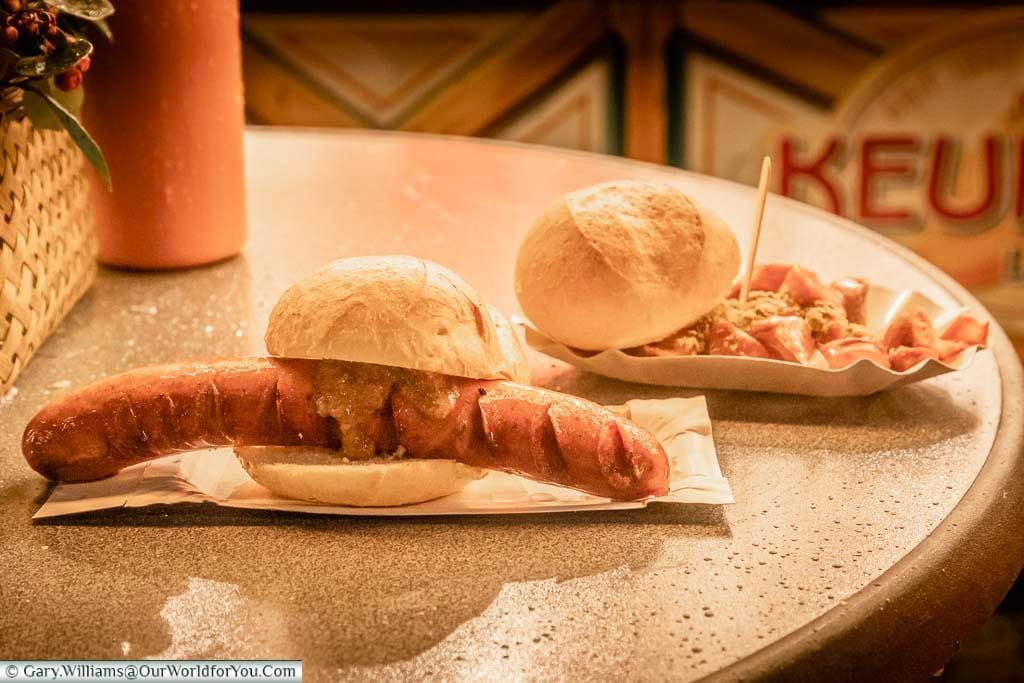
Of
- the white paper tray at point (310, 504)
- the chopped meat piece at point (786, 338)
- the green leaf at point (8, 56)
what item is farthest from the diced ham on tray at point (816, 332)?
the green leaf at point (8, 56)

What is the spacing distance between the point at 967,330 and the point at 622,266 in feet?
1.41

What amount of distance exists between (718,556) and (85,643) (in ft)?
1.69

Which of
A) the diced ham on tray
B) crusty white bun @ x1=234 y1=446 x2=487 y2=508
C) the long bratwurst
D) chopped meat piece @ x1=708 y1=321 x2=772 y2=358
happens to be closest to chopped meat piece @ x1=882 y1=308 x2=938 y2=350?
the diced ham on tray

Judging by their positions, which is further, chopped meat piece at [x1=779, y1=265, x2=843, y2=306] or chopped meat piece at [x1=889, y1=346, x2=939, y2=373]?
chopped meat piece at [x1=779, y1=265, x2=843, y2=306]

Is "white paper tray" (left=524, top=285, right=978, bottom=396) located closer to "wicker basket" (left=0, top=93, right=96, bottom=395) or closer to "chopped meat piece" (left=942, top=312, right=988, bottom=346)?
"chopped meat piece" (left=942, top=312, right=988, bottom=346)

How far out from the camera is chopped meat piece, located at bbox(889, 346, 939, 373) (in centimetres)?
136

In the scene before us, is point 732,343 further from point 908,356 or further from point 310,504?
point 310,504

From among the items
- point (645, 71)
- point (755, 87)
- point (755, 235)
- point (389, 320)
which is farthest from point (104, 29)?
point (755, 87)

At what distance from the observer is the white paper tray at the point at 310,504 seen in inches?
43.4

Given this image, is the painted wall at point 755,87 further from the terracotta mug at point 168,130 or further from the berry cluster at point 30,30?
the berry cluster at point 30,30

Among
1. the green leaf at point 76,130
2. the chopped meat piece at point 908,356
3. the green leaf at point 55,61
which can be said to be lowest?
the chopped meat piece at point 908,356

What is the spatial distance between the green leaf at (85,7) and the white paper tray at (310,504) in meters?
0.49

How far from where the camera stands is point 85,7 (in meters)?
1.31

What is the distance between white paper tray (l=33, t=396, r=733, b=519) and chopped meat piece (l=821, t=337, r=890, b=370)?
0.80ft
